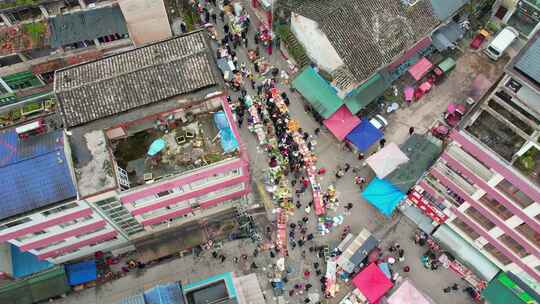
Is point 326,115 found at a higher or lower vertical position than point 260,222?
higher

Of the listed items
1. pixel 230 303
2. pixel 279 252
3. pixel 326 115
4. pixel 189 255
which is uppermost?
pixel 326 115

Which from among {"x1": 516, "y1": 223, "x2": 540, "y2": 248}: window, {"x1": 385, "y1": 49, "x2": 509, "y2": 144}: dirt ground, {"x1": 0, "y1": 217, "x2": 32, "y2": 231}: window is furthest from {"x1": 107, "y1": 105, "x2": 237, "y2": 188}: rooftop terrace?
{"x1": 385, "y1": 49, "x2": 509, "y2": 144}: dirt ground

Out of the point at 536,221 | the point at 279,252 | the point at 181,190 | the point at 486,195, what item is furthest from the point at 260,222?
the point at 536,221

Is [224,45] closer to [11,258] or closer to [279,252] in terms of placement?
[279,252]

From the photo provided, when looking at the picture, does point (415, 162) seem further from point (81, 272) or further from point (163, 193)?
point (81, 272)

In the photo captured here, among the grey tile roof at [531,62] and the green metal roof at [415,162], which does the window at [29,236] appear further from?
the grey tile roof at [531,62]

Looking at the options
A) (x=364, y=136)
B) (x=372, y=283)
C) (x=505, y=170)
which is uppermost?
(x=364, y=136)

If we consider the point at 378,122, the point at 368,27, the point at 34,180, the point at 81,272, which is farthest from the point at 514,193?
the point at 81,272
